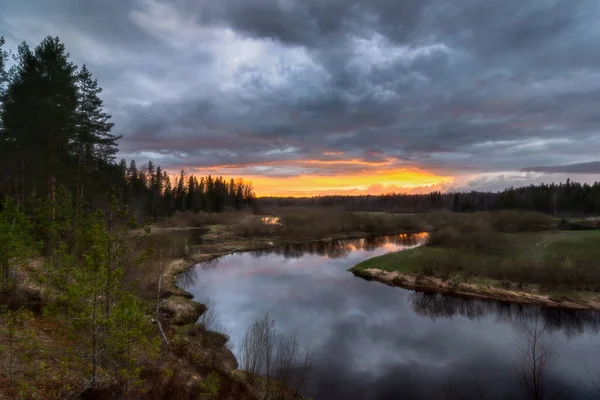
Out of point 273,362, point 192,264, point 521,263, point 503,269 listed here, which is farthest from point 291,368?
point 192,264

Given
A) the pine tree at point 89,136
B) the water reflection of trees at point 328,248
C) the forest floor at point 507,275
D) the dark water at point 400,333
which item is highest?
the pine tree at point 89,136

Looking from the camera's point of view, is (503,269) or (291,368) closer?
Result: (291,368)

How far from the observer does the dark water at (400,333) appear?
19547 mm

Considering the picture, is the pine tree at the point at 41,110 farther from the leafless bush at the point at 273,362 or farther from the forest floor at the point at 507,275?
the forest floor at the point at 507,275

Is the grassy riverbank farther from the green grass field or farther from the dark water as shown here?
the dark water

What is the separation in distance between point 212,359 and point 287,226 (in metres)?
68.2

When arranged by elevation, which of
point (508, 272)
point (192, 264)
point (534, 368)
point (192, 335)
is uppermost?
point (534, 368)

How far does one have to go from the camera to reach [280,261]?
189 ft

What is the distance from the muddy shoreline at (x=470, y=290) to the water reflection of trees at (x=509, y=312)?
43.6 inches

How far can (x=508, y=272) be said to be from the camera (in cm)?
3991

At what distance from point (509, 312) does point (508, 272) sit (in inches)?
385

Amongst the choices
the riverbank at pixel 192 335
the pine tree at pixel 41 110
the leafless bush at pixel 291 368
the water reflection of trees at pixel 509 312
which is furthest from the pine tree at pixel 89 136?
the water reflection of trees at pixel 509 312

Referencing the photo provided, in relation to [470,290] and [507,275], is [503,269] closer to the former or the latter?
[507,275]

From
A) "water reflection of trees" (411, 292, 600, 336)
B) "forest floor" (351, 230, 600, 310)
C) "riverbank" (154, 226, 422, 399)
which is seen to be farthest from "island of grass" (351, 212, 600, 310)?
"riverbank" (154, 226, 422, 399)
